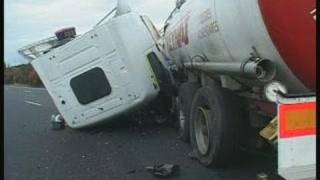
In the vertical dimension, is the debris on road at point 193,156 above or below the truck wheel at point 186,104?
below

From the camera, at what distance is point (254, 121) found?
21.2 ft

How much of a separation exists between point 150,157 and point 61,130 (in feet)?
13.3

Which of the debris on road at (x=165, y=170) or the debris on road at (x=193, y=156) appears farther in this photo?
the debris on road at (x=193, y=156)

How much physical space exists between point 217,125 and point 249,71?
1.54 m

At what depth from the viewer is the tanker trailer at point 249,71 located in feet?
13.5

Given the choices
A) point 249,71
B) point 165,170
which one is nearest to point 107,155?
point 165,170

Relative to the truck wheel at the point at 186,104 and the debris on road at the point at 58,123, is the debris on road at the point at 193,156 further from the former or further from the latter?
the debris on road at the point at 58,123

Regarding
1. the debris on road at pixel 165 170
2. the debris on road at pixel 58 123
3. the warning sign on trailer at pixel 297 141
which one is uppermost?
the warning sign on trailer at pixel 297 141

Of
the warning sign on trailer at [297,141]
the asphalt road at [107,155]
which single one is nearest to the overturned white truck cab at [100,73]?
the asphalt road at [107,155]

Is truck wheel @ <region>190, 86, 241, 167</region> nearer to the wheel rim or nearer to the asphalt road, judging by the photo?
the wheel rim

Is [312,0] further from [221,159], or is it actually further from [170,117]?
[170,117]

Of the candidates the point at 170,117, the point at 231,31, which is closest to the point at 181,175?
the point at 231,31

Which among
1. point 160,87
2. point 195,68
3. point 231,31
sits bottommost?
point 160,87

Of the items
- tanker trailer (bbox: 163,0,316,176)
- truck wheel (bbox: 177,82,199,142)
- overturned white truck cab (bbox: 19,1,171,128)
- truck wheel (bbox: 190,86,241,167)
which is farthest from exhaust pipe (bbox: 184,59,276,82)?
overturned white truck cab (bbox: 19,1,171,128)
